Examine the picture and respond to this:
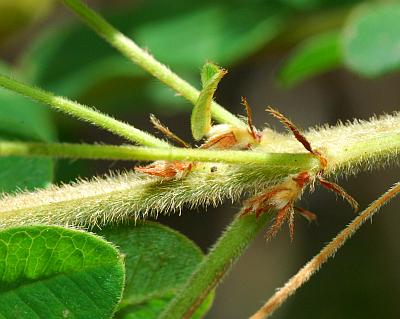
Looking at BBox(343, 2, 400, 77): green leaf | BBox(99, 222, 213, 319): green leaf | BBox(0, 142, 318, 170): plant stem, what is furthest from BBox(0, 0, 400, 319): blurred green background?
BBox(0, 142, 318, 170): plant stem

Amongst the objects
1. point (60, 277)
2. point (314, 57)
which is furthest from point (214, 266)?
point (314, 57)

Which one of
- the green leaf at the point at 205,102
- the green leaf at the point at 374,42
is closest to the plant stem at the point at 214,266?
the green leaf at the point at 205,102

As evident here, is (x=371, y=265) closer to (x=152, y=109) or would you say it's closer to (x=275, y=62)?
(x=275, y=62)

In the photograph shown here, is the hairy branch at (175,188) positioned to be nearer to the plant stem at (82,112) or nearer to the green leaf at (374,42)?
the plant stem at (82,112)

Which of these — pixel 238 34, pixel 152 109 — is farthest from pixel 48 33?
pixel 238 34

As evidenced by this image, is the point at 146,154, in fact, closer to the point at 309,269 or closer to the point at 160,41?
the point at 309,269

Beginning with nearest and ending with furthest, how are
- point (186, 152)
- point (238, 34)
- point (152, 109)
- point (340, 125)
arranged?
1. point (186, 152)
2. point (340, 125)
3. point (238, 34)
4. point (152, 109)
